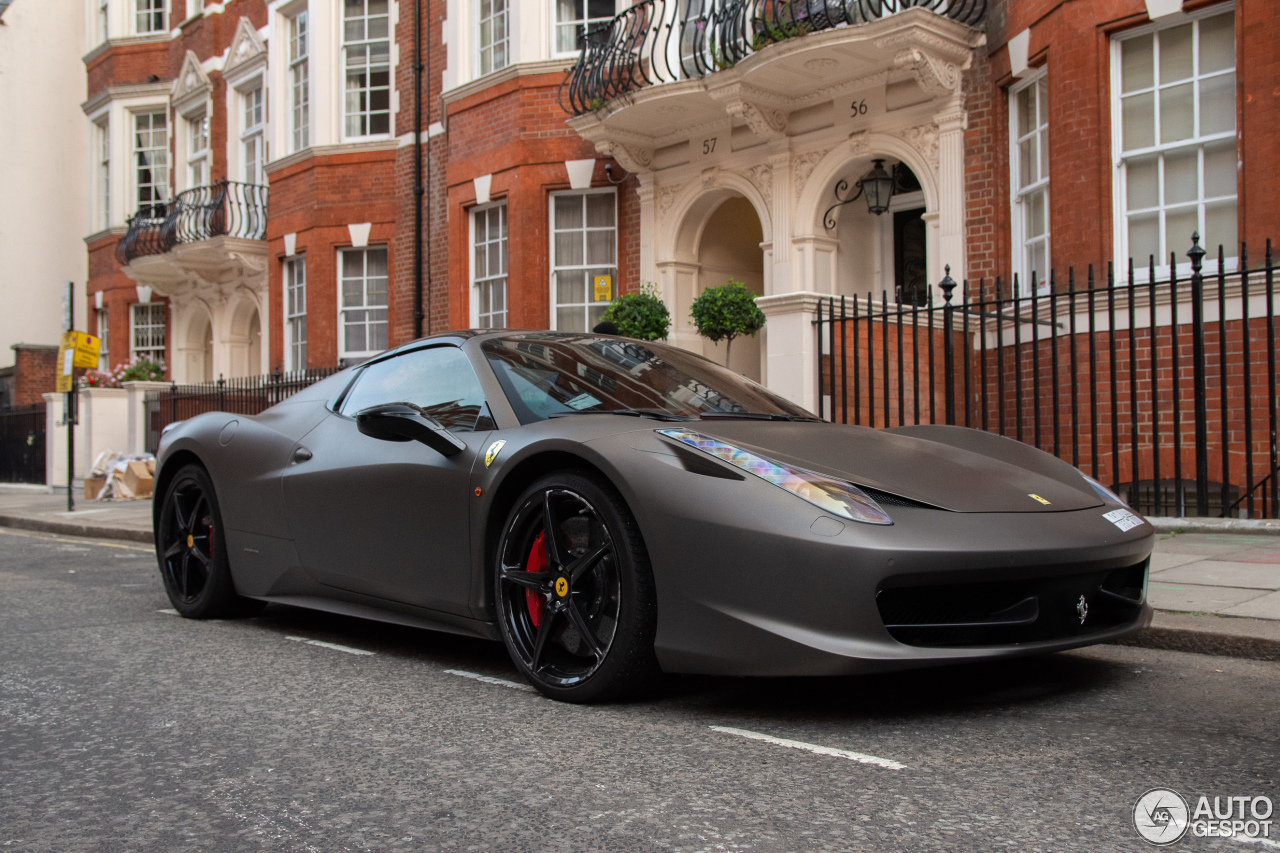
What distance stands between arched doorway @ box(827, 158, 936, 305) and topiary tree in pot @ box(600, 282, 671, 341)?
212cm

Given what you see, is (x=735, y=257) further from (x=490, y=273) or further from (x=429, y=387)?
(x=429, y=387)

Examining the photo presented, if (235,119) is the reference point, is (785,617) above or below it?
below

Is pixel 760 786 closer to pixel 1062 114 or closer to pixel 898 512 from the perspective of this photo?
pixel 898 512

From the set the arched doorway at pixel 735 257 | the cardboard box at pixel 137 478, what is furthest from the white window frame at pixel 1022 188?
the cardboard box at pixel 137 478

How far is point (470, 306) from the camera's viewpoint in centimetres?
1627

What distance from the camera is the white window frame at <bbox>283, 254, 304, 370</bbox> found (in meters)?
19.5

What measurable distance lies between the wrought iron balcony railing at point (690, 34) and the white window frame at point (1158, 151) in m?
1.86

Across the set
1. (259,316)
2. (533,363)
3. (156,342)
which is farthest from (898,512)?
(156,342)

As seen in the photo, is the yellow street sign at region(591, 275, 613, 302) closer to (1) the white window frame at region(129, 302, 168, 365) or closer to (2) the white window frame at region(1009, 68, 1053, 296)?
(2) the white window frame at region(1009, 68, 1053, 296)

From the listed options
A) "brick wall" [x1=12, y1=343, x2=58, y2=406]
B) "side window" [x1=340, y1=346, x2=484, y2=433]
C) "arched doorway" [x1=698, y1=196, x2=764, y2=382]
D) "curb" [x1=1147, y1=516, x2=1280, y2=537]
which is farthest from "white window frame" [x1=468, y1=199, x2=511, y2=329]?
"brick wall" [x1=12, y1=343, x2=58, y2=406]

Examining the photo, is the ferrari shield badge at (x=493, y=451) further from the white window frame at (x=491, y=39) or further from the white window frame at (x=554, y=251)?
the white window frame at (x=491, y=39)

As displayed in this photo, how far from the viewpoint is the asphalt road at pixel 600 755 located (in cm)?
254

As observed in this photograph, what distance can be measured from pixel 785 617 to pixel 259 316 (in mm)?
20281

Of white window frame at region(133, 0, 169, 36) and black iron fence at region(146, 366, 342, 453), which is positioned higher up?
white window frame at region(133, 0, 169, 36)
